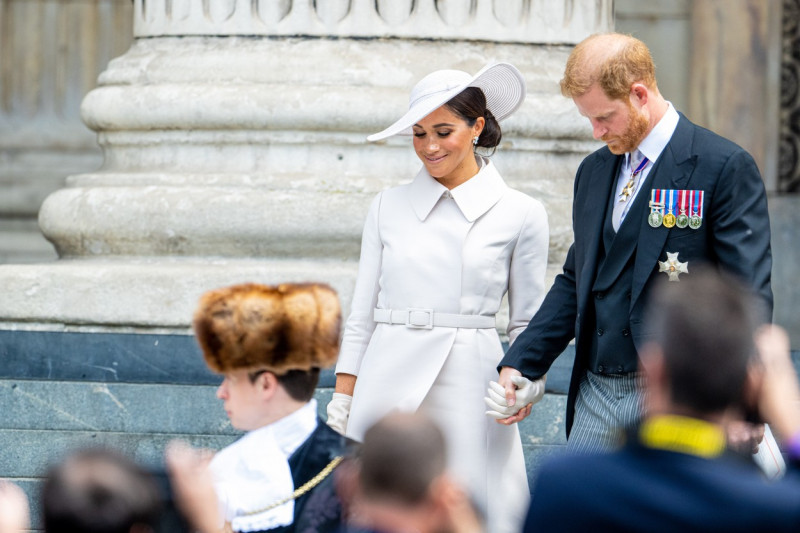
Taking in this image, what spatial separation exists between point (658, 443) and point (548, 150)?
4.38m

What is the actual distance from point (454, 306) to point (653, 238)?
2.28 feet

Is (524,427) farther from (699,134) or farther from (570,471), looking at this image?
(570,471)

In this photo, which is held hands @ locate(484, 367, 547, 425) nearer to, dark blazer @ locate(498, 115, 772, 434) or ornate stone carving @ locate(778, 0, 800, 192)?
dark blazer @ locate(498, 115, 772, 434)

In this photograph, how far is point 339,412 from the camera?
173 inches

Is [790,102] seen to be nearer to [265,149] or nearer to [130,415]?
[265,149]

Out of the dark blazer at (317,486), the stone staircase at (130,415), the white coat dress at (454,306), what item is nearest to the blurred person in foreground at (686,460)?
the dark blazer at (317,486)

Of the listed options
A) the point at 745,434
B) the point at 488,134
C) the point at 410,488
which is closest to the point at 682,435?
the point at 410,488

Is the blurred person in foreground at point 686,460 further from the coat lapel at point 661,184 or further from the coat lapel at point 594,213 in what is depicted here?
the coat lapel at point 594,213

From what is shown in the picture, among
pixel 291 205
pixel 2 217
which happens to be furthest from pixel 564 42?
pixel 2 217

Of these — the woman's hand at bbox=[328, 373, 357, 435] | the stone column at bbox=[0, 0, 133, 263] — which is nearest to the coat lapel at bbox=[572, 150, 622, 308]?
the woman's hand at bbox=[328, 373, 357, 435]

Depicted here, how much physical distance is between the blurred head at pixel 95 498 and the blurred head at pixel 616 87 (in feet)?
6.32

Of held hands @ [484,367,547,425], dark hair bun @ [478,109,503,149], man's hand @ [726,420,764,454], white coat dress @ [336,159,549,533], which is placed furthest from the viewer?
dark hair bun @ [478,109,503,149]

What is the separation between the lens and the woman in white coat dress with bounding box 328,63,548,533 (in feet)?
14.2

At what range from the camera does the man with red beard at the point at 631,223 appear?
3.85 m
